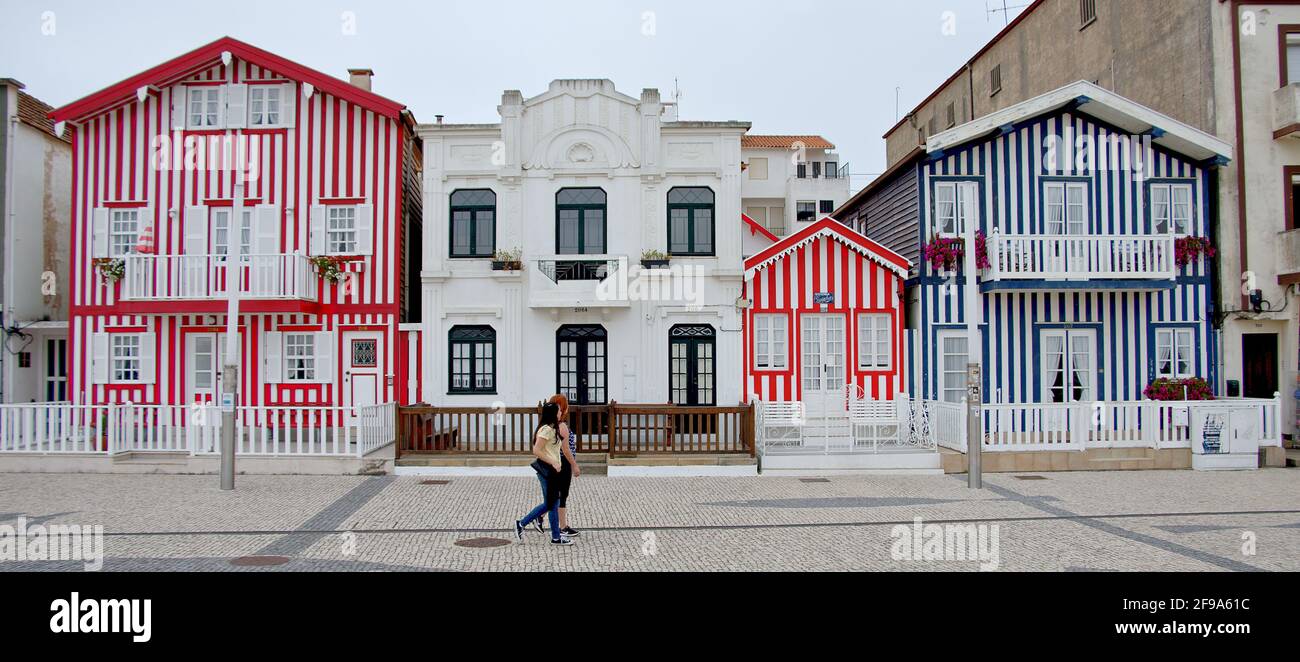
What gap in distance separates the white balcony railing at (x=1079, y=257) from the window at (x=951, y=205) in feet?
3.88

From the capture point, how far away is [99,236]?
64.9 feet

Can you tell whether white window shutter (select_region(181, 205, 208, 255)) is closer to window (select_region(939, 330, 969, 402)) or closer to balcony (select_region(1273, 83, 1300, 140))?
window (select_region(939, 330, 969, 402))

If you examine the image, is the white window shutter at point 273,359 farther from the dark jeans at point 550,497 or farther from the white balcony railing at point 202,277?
the dark jeans at point 550,497

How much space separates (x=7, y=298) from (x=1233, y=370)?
28.2 metres

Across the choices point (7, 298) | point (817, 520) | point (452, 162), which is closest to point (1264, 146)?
point (817, 520)

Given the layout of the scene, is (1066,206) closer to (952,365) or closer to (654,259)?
(952,365)

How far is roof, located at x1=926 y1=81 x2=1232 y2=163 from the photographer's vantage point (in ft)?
61.6

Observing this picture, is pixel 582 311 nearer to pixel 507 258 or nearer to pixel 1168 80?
pixel 507 258

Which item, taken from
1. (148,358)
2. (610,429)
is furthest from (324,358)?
(610,429)

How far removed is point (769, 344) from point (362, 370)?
359 inches

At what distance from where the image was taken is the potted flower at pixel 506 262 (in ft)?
61.9

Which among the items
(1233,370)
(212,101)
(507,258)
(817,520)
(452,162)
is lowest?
(817,520)

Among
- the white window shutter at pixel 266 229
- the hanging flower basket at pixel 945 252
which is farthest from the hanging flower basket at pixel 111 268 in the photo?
the hanging flower basket at pixel 945 252

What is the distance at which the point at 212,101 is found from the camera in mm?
19922
